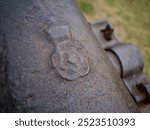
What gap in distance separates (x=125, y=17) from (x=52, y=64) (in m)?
2.60

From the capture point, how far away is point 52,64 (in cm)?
99

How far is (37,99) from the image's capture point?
946mm

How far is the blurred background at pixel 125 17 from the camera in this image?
325cm

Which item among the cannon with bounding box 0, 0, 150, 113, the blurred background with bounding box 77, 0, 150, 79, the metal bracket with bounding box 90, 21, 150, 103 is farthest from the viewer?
the blurred background with bounding box 77, 0, 150, 79

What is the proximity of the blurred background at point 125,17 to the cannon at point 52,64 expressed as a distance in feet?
6.93

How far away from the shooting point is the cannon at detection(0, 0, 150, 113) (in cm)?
95

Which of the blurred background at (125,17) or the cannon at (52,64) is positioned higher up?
the cannon at (52,64)

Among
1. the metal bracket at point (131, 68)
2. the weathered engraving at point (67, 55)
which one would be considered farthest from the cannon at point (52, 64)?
the metal bracket at point (131, 68)

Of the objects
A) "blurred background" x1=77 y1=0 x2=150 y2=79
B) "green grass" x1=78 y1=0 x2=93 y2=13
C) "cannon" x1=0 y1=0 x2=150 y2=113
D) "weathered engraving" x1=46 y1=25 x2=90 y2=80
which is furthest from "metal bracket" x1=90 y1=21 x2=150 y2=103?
"green grass" x1=78 y1=0 x2=93 y2=13

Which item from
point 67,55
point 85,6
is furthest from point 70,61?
point 85,6

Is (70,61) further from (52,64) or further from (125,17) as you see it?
(125,17)

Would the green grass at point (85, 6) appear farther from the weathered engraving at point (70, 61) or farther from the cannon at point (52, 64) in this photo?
the weathered engraving at point (70, 61)

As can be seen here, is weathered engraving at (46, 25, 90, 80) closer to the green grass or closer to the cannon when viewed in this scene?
the cannon

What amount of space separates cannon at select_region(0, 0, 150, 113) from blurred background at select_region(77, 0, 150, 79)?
2.11 m
